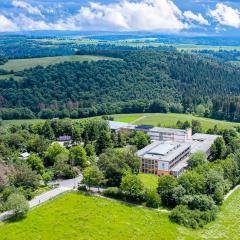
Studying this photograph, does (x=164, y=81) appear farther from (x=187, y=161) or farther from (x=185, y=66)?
(x=187, y=161)

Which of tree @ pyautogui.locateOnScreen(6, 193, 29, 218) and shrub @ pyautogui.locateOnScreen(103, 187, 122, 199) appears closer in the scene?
tree @ pyautogui.locateOnScreen(6, 193, 29, 218)

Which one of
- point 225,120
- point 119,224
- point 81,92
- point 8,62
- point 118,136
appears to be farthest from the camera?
point 8,62

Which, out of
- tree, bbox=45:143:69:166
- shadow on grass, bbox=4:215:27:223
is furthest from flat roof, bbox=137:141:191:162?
shadow on grass, bbox=4:215:27:223

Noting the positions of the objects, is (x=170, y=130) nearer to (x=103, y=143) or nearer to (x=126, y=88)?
(x=103, y=143)

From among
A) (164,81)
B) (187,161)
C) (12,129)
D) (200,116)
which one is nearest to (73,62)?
(164,81)

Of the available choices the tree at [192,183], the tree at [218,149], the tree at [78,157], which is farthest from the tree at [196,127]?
the tree at [192,183]

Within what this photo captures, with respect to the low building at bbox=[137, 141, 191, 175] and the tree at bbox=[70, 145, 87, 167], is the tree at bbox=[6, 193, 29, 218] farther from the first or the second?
the low building at bbox=[137, 141, 191, 175]
